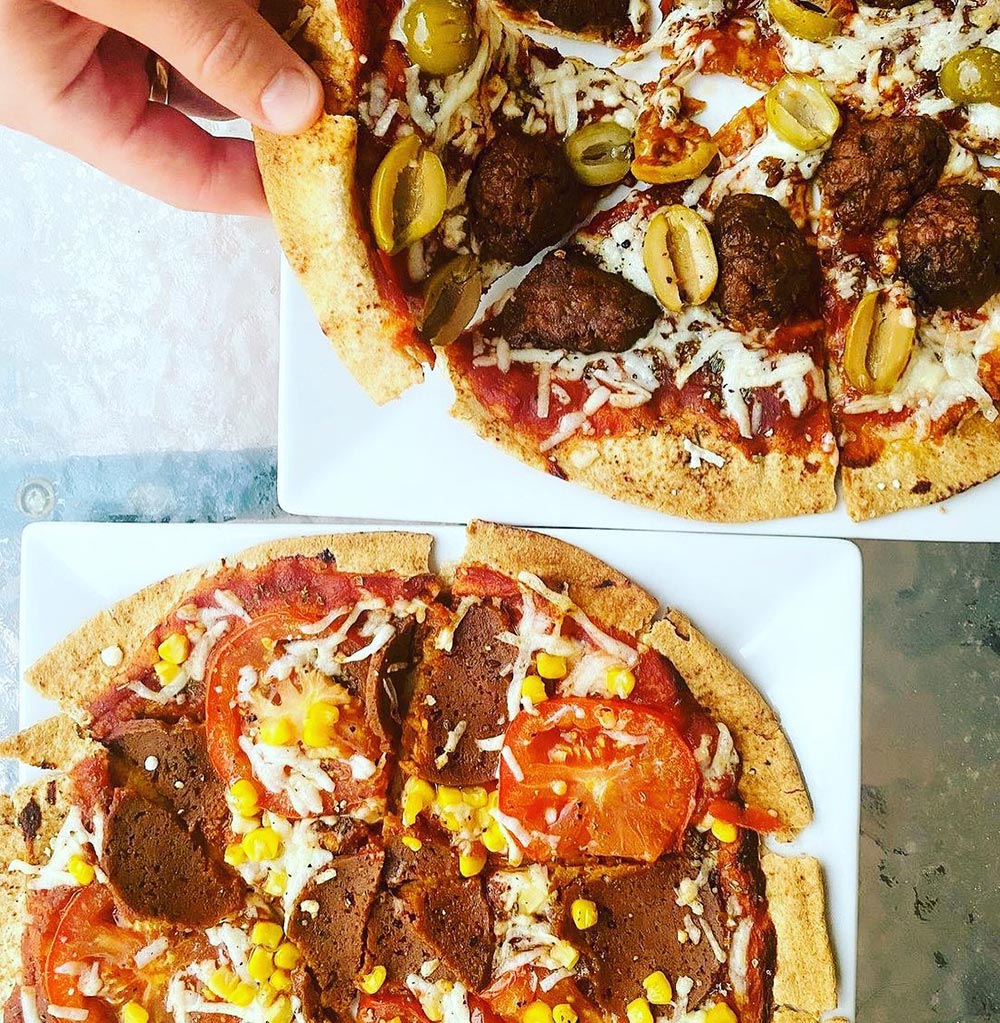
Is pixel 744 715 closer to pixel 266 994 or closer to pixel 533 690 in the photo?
pixel 533 690

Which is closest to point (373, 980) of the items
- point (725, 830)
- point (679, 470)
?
point (725, 830)

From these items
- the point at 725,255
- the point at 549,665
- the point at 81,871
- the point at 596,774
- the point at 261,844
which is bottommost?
the point at 81,871

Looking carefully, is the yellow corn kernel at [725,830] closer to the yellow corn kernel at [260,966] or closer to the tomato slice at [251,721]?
the tomato slice at [251,721]

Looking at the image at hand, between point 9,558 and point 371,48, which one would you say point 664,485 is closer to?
point 371,48

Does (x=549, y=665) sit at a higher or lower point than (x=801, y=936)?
higher

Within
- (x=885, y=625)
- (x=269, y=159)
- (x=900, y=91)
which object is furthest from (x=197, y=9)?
(x=885, y=625)

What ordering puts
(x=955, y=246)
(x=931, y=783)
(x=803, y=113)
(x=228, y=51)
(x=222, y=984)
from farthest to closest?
(x=931, y=783)
(x=222, y=984)
(x=803, y=113)
(x=955, y=246)
(x=228, y=51)

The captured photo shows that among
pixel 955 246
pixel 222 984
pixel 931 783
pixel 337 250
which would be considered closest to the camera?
pixel 337 250
